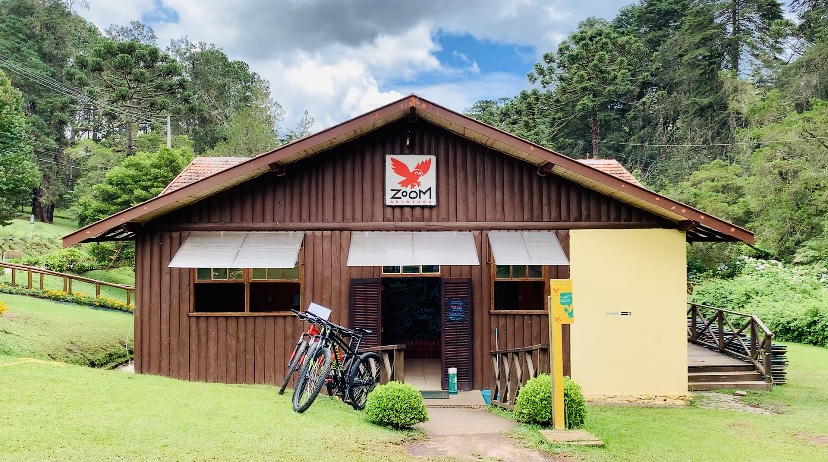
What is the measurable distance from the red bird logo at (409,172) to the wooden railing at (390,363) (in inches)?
110

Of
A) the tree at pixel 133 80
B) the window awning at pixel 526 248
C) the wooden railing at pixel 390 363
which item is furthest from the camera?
the tree at pixel 133 80

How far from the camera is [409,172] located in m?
9.85

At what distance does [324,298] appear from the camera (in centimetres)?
978

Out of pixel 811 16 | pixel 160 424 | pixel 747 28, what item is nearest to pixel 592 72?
pixel 747 28

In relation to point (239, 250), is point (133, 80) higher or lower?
higher

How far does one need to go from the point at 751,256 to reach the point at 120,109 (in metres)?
33.7

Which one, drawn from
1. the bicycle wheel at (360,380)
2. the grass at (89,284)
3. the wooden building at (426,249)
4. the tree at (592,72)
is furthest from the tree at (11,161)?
the tree at (592,72)

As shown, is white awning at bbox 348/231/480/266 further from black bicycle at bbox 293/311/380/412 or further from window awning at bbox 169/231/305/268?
black bicycle at bbox 293/311/380/412

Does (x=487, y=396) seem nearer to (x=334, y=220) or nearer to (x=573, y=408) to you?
(x=573, y=408)

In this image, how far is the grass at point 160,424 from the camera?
4758 millimetres

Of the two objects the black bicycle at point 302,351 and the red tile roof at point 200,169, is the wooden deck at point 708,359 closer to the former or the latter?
the black bicycle at point 302,351

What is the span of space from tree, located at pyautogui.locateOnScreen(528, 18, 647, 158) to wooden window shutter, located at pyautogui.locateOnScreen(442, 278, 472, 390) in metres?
27.0

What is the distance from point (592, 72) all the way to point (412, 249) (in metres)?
30.6

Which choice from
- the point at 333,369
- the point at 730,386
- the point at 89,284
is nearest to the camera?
the point at 333,369
